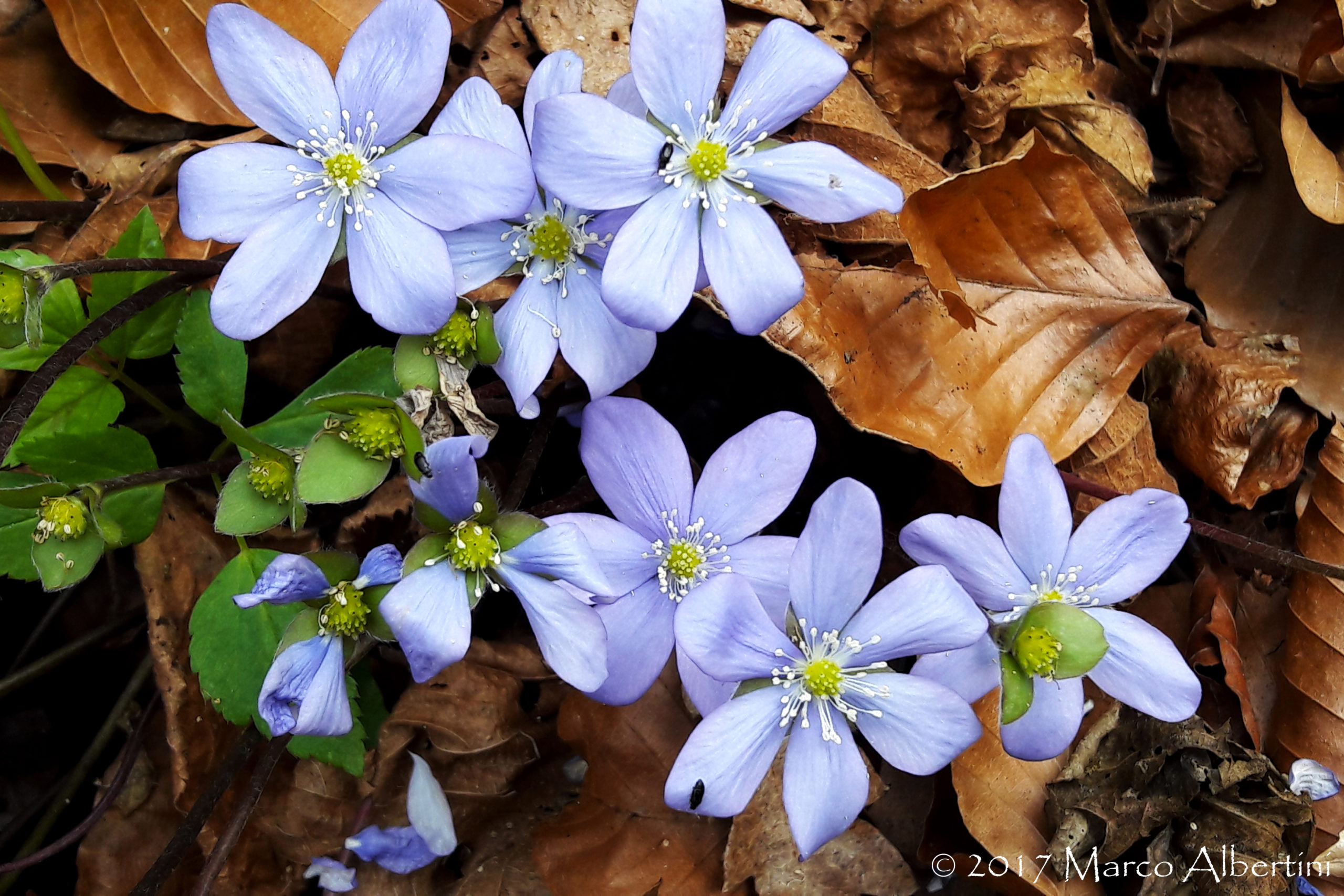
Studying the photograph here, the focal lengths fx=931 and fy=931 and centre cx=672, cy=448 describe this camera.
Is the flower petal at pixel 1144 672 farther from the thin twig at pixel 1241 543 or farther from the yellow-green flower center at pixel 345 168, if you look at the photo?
the yellow-green flower center at pixel 345 168

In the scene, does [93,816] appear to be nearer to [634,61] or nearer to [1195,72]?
[634,61]

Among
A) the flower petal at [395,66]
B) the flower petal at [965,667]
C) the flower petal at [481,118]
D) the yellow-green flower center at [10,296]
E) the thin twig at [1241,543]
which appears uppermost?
the flower petal at [395,66]

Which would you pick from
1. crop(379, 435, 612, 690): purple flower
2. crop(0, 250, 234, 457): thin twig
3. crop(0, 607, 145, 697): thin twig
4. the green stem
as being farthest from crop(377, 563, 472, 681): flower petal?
the green stem

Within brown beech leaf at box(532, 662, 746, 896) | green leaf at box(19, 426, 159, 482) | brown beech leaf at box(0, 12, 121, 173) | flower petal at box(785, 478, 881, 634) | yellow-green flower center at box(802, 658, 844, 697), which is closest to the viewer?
flower petal at box(785, 478, 881, 634)

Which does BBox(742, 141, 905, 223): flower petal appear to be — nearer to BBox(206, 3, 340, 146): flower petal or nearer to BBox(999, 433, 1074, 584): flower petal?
BBox(999, 433, 1074, 584): flower petal

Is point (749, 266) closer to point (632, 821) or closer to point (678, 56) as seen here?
point (678, 56)

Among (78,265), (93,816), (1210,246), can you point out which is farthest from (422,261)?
(1210,246)

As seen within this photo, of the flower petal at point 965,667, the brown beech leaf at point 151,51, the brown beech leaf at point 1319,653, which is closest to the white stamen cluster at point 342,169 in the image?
the brown beech leaf at point 151,51
